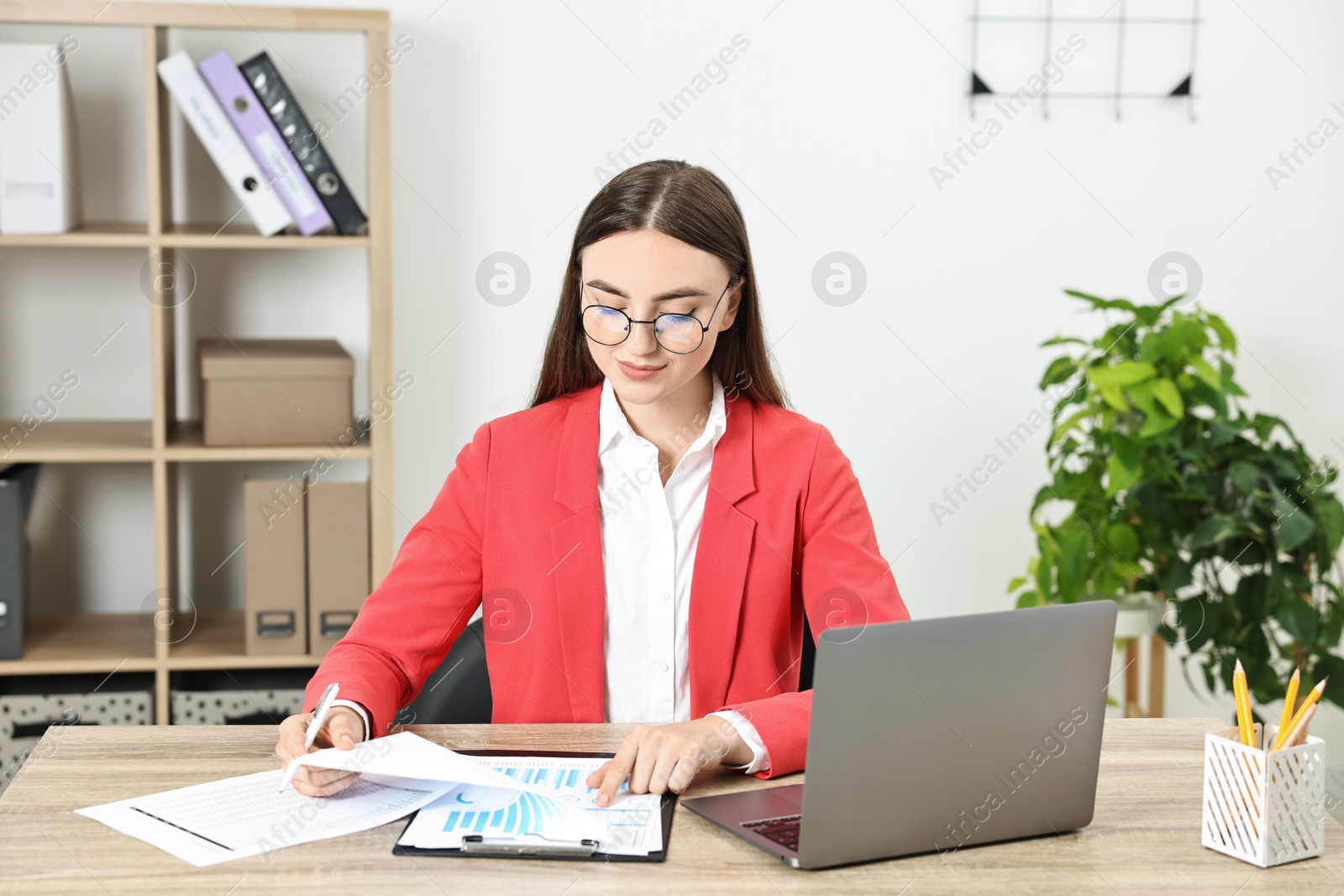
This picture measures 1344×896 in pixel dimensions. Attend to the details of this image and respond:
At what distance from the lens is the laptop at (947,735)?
Result: 979mm

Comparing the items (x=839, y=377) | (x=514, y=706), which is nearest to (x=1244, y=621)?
(x=839, y=377)

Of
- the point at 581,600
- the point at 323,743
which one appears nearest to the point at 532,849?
the point at 323,743

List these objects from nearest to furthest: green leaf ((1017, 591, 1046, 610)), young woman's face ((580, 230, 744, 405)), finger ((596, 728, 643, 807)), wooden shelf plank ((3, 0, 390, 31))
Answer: finger ((596, 728, 643, 807))
young woman's face ((580, 230, 744, 405))
wooden shelf plank ((3, 0, 390, 31))
green leaf ((1017, 591, 1046, 610))

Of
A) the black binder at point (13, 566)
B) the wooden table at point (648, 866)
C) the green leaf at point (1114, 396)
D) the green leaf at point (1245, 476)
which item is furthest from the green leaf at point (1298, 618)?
the black binder at point (13, 566)

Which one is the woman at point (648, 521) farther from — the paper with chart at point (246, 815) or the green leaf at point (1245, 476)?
the green leaf at point (1245, 476)

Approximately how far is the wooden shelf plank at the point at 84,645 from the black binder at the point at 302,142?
100cm

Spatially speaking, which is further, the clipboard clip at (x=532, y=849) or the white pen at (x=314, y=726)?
the white pen at (x=314, y=726)

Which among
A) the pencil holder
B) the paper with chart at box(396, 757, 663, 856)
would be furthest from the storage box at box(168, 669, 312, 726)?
the pencil holder

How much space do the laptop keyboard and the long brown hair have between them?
27.8 inches

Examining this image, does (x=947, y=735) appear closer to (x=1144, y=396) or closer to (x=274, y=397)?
(x=1144, y=396)

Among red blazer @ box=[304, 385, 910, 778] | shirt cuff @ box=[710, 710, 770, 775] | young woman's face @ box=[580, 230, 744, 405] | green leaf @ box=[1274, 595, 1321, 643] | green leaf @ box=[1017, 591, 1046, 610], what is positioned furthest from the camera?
green leaf @ box=[1017, 591, 1046, 610]

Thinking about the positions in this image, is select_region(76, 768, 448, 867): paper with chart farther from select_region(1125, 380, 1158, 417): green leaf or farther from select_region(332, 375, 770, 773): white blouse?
select_region(1125, 380, 1158, 417): green leaf

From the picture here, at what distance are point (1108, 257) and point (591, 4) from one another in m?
1.39

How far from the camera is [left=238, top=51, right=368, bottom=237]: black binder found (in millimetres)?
2385
